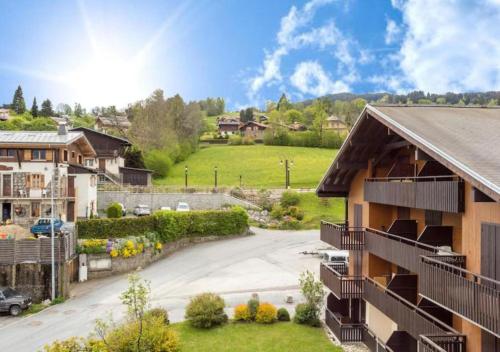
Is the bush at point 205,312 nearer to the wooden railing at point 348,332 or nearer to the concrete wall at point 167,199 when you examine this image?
the wooden railing at point 348,332

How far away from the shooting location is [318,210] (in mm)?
62750

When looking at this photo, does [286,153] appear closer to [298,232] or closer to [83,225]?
[298,232]

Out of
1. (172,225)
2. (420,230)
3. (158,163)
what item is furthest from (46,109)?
(420,230)

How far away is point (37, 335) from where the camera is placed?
25.0 m

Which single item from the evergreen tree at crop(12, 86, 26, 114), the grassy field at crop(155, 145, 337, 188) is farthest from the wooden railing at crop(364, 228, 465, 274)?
the evergreen tree at crop(12, 86, 26, 114)

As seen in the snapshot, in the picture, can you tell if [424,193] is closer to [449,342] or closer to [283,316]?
[449,342]

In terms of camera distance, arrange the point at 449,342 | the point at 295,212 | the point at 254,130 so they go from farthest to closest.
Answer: the point at 254,130, the point at 295,212, the point at 449,342

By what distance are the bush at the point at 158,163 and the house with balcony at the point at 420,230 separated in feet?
201

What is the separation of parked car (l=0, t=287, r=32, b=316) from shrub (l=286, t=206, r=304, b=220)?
35968 millimetres

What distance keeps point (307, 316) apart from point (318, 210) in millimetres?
37758

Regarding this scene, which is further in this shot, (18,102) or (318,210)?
(18,102)

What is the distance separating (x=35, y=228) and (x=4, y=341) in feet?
57.9

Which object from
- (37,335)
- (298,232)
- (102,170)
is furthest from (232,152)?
(37,335)

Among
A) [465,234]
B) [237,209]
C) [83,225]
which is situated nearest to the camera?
[465,234]
